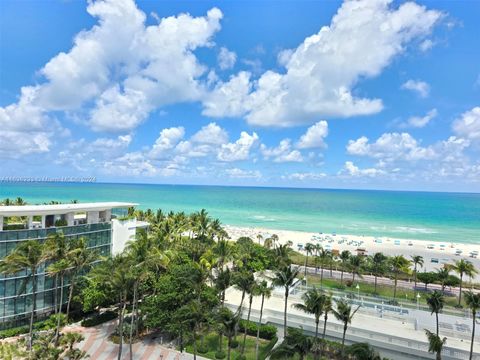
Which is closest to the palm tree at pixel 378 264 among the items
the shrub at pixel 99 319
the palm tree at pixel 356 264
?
the palm tree at pixel 356 264

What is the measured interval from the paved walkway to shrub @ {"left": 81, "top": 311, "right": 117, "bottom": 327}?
0.90 m

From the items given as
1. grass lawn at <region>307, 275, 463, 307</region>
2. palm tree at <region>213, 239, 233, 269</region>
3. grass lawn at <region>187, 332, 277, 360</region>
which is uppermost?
palm tree at <region>213, 239, 233, 269</region>

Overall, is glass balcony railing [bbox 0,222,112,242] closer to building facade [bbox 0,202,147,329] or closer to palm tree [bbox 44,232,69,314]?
building facade [bbox 0,202,147,329]

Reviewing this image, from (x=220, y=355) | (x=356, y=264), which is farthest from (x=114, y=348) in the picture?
(x=356, y=264)

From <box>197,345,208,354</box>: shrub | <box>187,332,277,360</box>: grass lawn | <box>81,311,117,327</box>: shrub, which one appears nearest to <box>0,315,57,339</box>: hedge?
<box>81,311,117,327</box>: shrub

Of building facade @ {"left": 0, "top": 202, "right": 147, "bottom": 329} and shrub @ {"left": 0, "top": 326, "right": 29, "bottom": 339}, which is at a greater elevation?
building facade @ {"left": 0, "top": 202, "right": 147, "bottom": 329}

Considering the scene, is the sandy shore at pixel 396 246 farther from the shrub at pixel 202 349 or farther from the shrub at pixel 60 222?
the shrub at pixel 60 222

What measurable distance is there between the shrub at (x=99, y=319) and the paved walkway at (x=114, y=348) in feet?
2.94

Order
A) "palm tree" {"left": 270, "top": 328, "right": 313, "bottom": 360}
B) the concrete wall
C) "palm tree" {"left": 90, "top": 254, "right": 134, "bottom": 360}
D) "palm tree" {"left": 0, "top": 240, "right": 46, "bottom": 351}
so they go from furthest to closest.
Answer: the concrete wall
"palm tree" {"left": 0, "top": 240, "right": 46, "bottom": 351}
"palm tree" {"left": 90, "top": 254, "right": 134, "bottom": 360}
"palm tree" {"left": 270, "top": 328, "right": 313, "bottom": 360}

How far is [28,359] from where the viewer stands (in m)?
20.3

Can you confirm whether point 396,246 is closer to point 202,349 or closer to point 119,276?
point 202,349

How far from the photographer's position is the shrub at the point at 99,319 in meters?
34.6

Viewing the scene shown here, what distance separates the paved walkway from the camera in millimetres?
29188

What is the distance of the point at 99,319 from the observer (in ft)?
117
